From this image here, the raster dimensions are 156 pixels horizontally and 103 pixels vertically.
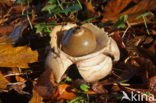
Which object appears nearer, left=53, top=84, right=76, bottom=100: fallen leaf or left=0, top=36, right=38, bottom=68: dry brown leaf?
left=53, top=84, right=76, bottom=100: fallen leaf

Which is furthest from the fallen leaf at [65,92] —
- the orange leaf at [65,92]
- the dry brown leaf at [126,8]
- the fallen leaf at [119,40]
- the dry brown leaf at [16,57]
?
the dry brown leaf at [126,8]

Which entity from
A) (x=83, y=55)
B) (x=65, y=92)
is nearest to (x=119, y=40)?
(x=83, y=55)

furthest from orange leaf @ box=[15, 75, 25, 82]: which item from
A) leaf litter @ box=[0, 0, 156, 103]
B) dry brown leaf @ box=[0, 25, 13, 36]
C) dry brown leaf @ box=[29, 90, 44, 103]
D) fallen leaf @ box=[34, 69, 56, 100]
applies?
dry brown leaf @ box=[0, 25, 13, 36]

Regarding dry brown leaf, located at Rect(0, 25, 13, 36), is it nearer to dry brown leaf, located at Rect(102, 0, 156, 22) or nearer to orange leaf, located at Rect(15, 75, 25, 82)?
orange leaf, located at Rect(15, 75, 25, 82)

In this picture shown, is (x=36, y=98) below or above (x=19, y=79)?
below

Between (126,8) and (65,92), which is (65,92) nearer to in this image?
(65,92)

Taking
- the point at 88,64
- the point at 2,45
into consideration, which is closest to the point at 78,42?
the point at 88,64
